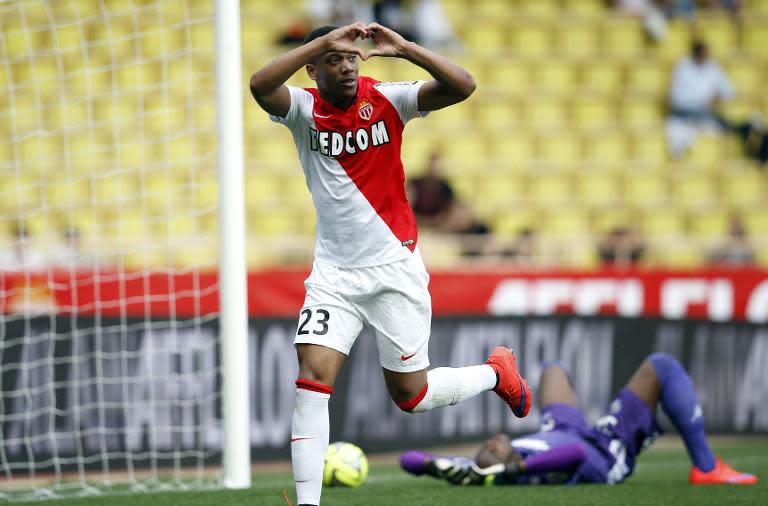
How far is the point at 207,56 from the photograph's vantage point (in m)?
14.8

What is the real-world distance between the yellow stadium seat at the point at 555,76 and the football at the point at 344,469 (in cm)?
933

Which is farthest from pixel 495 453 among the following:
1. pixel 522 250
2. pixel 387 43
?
pixel 522 250

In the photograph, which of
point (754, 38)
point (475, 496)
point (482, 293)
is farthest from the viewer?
point (754, 38)

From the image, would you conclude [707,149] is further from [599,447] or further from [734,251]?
[599,447]

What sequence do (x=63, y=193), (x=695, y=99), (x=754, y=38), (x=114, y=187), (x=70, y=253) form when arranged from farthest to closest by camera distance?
(x=754, y=38) → (x=695, y=99) → (x=114, y=187) → (x=63, y=193) → (x=70, y=253)

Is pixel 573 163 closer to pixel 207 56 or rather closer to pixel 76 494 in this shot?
pixel 207 56

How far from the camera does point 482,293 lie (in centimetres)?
1121

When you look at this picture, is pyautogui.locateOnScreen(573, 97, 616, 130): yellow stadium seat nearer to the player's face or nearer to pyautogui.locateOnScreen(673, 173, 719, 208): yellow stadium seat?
pyautogui.locateOnScreen(673, 173, 719, 208): yellow stadium seat

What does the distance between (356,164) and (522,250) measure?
6.93 m

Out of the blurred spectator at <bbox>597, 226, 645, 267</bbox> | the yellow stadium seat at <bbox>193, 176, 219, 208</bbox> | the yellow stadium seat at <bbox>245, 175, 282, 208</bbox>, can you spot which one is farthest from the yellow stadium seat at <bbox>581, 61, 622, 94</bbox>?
the yellow stadium seat at <bbox>193, 176, 219, 208</bbox>

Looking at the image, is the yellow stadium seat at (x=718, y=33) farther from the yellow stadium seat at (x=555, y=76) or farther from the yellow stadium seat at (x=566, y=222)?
the yellow stadium seat at (x=566, y=222)

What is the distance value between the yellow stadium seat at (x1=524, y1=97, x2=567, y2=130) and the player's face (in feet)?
32.8

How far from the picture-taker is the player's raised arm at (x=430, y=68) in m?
5.43

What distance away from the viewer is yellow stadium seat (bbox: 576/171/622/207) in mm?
15031
